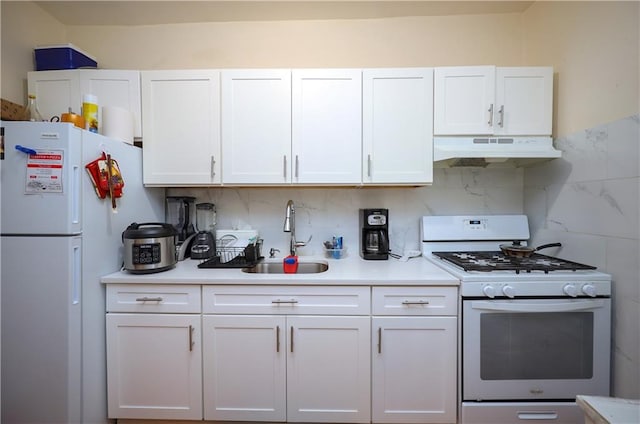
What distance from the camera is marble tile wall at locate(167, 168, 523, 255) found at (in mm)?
Answer: 2014

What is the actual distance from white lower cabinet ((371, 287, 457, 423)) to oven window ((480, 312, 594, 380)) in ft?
0.58

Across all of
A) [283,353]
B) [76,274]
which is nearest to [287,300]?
[283,353]

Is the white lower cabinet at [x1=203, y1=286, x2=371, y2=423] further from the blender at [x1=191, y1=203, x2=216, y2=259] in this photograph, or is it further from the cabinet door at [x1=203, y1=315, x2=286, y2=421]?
the blender at [x1=191, y1=203, x2=216, y2=259]

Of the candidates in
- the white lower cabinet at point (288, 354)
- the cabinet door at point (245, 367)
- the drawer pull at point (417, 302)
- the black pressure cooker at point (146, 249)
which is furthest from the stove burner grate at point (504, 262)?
the black pressure cooker at point (146, 249)

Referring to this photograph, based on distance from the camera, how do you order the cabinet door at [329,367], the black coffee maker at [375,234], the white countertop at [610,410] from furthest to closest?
the black coffee maker at [375,234] → the cabinet door at [329,367] → the white countertop at [610,410]

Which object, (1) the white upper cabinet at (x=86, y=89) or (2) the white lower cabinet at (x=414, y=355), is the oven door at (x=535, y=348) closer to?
(2) the white lower cabinet at (x=414, y=355)

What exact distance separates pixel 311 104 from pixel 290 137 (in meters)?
0.25

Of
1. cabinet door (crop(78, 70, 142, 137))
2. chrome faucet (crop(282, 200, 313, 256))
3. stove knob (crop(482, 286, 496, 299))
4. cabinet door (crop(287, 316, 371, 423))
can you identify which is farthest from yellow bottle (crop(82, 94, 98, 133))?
stove knob (crop(482, 286, 496, 299))

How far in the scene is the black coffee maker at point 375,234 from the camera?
1817 millimetres

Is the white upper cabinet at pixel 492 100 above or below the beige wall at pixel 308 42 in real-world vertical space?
below

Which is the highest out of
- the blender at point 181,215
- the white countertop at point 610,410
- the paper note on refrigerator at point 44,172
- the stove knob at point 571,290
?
the paper note on refrigerator at point 44,172

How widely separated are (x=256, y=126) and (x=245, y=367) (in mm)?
1434

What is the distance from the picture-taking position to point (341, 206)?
6.71 ft

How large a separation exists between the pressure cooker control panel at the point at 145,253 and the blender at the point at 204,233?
→ 0.39 metres
